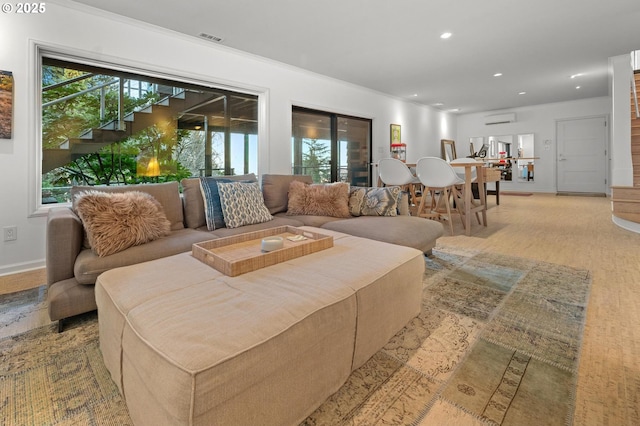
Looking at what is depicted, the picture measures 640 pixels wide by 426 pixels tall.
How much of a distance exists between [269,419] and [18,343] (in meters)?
1.50

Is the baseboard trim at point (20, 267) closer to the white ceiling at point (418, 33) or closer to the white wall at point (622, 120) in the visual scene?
the white ceiling at point (418, 33)

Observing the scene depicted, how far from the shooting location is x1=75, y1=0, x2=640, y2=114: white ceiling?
10.1 feet

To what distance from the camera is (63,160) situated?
3.06 meters

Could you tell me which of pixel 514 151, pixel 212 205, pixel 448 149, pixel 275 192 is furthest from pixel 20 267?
pixel 514 151

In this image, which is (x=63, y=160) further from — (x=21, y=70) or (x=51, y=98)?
(x=21, y=70)

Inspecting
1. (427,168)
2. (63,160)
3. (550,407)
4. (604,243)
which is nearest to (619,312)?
(550,407)

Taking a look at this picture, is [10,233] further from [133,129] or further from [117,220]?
[117,220]

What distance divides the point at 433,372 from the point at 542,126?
9738 millimetres

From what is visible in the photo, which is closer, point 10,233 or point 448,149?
point 10,233

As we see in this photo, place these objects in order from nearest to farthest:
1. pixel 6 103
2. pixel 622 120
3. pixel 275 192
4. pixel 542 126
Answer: pixel 6 103 < pixel 275 192 < pixel 622 120 < pixel 542 126

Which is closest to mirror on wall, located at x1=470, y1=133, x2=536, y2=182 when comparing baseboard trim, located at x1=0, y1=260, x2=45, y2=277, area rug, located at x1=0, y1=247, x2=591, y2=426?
area rug, located at x1=0, y1=247, x2=591, y2=426

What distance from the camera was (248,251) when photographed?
5.56ft

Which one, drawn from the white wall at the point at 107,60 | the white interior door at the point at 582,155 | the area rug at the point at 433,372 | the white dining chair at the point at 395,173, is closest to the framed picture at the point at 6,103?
the white wall at the point at 107,60

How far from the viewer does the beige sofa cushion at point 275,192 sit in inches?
129
